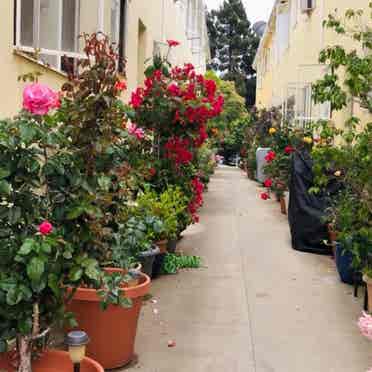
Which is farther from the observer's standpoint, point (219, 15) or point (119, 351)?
point (219, 15)

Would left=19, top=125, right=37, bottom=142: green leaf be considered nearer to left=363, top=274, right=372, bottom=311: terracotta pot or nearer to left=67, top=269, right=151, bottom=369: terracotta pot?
left=67, top=269, right=151, bottom=369: terracotta pot

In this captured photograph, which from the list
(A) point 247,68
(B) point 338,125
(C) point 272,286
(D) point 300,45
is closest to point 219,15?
(A) point 247,68

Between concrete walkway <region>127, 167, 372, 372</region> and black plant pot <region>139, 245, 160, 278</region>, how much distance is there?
0.27m

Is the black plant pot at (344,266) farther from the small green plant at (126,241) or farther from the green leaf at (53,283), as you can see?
the green leaf at (53,283)

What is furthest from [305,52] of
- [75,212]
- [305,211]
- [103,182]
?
[75,212]

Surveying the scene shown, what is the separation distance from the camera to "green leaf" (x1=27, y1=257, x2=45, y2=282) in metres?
2.98

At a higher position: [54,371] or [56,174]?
[56,174]

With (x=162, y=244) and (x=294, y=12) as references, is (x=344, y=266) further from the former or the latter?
(x=294, y=12)

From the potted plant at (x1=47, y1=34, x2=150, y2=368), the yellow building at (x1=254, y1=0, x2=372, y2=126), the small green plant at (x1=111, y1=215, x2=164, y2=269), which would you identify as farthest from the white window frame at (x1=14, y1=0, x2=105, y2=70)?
the yellow building at (x1=254, y1=0, x2=372, y2=126)

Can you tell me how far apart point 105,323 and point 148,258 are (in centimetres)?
203

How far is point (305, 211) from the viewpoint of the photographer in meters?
8.42

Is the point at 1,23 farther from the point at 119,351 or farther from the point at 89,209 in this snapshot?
the point at 119,351

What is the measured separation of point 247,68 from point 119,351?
5286cm

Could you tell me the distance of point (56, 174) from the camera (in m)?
3.36
